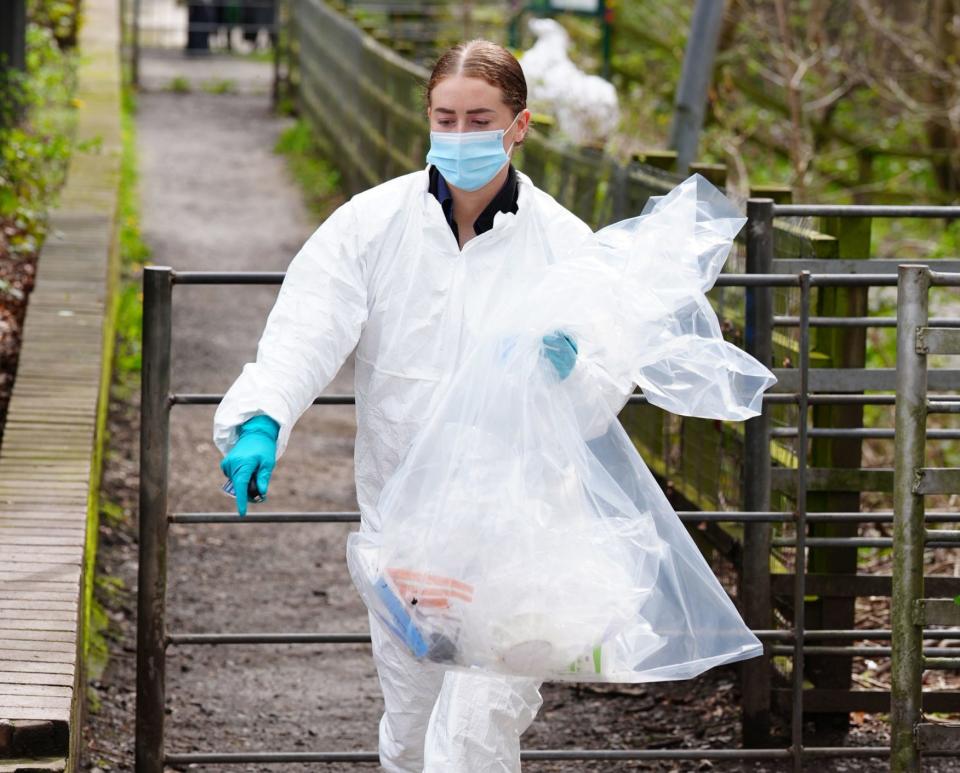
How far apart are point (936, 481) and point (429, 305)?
1.29 meters

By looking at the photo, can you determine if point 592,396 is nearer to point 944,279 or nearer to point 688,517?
point 688,517

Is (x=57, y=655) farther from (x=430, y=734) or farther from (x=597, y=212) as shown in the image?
(x=597, y=212)

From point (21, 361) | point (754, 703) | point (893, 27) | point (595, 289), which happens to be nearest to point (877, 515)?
point (754, 703)

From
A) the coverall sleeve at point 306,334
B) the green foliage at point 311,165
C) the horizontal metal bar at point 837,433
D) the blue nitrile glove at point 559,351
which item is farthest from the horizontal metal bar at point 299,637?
the green foliage at point 311,165

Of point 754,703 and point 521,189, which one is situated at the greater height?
point 521,189

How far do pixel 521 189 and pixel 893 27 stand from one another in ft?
30.4

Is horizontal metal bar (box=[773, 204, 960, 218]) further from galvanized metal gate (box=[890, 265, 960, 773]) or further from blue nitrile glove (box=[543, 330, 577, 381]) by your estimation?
blue nitrile glove (box=[543, 330, 577, 381])

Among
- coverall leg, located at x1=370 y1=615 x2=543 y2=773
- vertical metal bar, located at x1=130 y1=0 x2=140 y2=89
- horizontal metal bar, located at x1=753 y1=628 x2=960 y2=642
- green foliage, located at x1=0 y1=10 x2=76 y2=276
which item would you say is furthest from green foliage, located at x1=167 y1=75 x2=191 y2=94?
coverall leg, located at x1=370 y1=615 x2=543 y2=773

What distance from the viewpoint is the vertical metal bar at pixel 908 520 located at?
3.68m

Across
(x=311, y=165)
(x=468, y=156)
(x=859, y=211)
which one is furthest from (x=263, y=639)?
(x=311, y=165)

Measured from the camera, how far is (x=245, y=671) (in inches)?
214

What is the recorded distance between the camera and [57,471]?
15.7ft

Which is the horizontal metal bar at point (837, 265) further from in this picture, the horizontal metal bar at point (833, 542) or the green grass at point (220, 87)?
the green grass at point (220, 87)


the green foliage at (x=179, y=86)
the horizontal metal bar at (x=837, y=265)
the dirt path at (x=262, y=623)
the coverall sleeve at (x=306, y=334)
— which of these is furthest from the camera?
the green foliage at (x=179, y=86)
